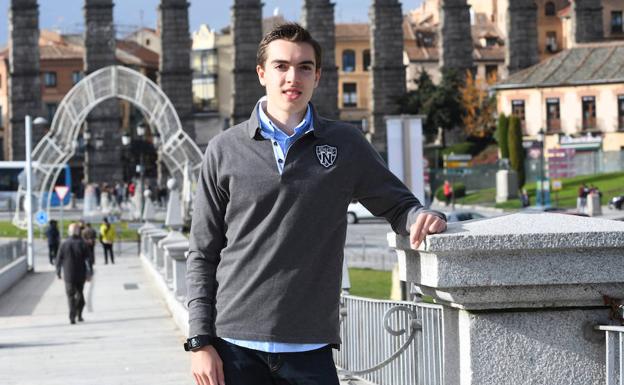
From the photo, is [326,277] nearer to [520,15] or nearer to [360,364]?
[360,364]

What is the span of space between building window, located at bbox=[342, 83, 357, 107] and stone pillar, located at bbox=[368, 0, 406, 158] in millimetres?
26470

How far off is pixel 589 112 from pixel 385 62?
14179mm

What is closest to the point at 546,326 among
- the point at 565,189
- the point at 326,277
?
the point at 326,277

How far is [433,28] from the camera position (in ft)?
368

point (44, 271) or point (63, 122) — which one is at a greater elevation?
point (63, 122)

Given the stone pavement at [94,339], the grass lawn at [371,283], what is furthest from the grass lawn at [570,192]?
the stone pavement at [94,339]

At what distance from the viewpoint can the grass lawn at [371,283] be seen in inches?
963

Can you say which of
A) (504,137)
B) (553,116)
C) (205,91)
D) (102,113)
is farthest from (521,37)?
(205,91)

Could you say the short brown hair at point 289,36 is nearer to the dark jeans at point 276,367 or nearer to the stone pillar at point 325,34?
the dark jeans at point 276,367

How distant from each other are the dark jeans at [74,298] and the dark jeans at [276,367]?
50.4 ft

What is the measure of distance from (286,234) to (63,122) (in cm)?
4014

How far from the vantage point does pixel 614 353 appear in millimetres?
5094

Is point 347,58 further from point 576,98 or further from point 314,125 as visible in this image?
point 314,125

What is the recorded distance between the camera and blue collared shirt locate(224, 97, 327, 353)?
15.6ft
